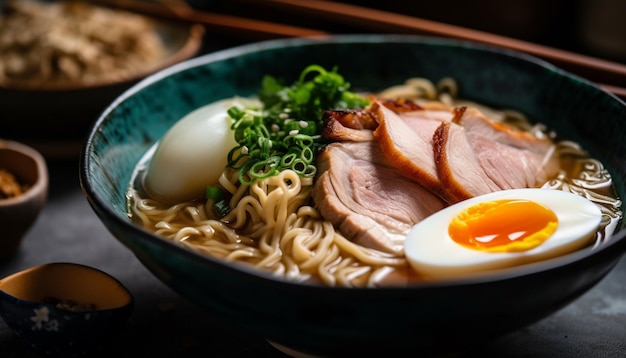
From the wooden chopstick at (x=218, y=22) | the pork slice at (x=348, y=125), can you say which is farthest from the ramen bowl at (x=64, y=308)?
the wooden chopstick at (x=218, y=22)

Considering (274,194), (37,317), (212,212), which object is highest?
(274,194)

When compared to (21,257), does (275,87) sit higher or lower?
higher

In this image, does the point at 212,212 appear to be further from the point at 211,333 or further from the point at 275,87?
the point at 275,87

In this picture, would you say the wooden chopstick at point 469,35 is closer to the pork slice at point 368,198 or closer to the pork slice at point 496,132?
the pork slice at point 496,132

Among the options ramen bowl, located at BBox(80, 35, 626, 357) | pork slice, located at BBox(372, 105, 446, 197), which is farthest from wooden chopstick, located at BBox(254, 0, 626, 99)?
pork slice, located at BBox(372, 105, 446, 197)

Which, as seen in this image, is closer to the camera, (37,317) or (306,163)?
(37,317)

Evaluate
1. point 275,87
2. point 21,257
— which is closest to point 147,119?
point 275,87

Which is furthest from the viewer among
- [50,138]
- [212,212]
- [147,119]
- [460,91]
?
[50,138]
